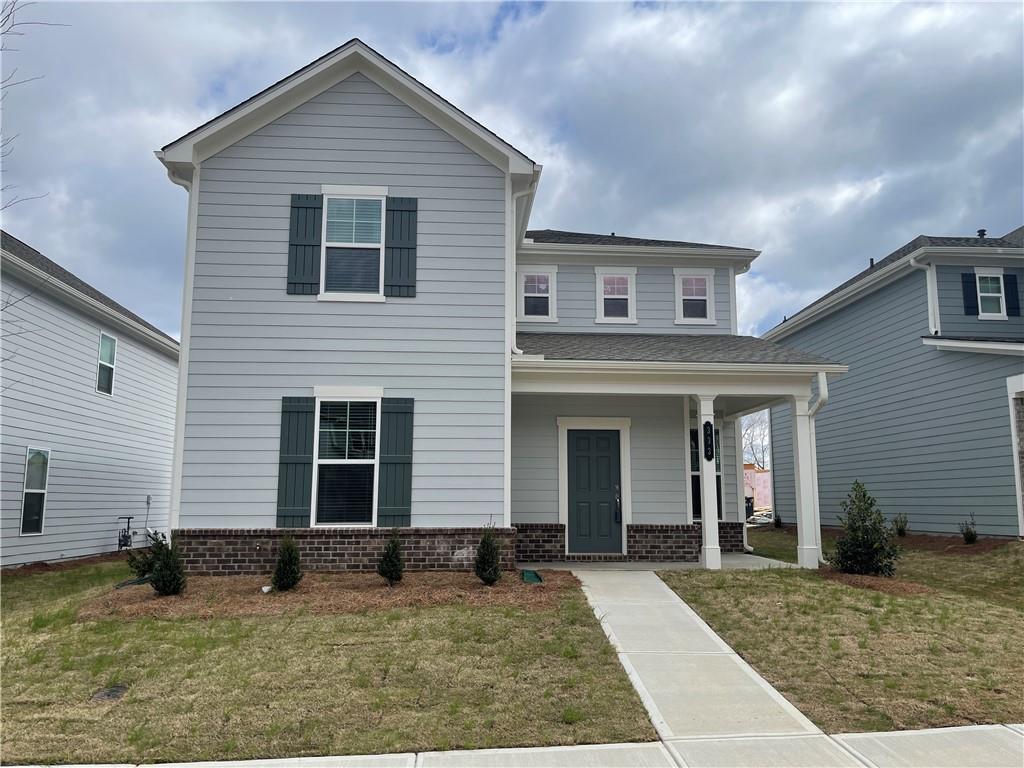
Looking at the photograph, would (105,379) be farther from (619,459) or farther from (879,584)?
(879,584)

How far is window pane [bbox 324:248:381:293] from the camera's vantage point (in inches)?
408

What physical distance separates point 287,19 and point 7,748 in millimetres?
9788

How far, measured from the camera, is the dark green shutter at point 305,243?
1025cm

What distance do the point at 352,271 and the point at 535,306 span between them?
4.23 metres

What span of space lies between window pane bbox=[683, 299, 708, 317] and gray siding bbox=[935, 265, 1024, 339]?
18.0 ft

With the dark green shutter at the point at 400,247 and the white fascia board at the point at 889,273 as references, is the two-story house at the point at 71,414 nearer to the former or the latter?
the dark green shutter at the point at 400,247

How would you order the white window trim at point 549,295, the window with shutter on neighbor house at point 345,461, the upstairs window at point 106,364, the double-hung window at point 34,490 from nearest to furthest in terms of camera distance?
the window with shutter on neighbor house at point 345,461 → the double-hung window at point 34,490 → the white window trim at point 549,295 → the upstairs window at point 106,364

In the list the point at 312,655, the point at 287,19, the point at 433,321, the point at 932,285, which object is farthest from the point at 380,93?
the point at 932,285

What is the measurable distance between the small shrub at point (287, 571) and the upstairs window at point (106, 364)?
8982 millimetres

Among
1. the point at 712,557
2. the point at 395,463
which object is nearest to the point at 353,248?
the point at 395,463

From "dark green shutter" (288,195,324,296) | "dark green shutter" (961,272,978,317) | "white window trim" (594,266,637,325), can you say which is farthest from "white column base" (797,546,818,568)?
"dark green shutter" (288,195,324,296)

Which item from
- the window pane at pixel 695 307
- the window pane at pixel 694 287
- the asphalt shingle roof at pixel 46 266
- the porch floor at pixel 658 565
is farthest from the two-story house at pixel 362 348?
the asphalt shingle roof at pixel 46 266

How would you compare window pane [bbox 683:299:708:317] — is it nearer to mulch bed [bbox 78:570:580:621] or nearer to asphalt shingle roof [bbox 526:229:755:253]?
asphalt shingle roof [bbox 526:229:755:253]

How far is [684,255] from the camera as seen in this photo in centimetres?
1343
